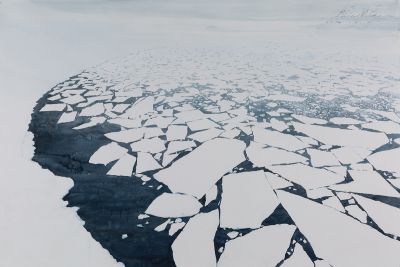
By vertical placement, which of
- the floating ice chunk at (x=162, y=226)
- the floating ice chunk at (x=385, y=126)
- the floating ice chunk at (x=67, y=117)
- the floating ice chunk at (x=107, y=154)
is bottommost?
the floating ice chunk at (x=67, y=117)

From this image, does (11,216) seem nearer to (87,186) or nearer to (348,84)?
(87,186)

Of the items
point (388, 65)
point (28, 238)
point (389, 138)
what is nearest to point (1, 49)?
point (28, 238)

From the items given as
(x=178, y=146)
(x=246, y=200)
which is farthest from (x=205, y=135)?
(x=246, y=200)

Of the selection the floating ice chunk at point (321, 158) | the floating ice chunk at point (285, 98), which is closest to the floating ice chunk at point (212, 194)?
the floating ice chunk at point (321, 158)

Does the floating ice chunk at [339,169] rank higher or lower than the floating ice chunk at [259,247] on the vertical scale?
lower

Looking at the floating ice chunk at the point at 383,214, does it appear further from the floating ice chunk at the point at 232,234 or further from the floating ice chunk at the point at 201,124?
the floating ice chunk at the point at 201,124

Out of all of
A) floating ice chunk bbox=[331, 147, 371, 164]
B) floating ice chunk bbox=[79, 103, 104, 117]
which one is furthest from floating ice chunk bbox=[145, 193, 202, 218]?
floating ice chunk bbox=[79, 103, 104, 117]

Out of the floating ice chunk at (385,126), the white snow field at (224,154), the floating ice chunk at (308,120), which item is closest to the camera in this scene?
the white snow field at (224,154)
